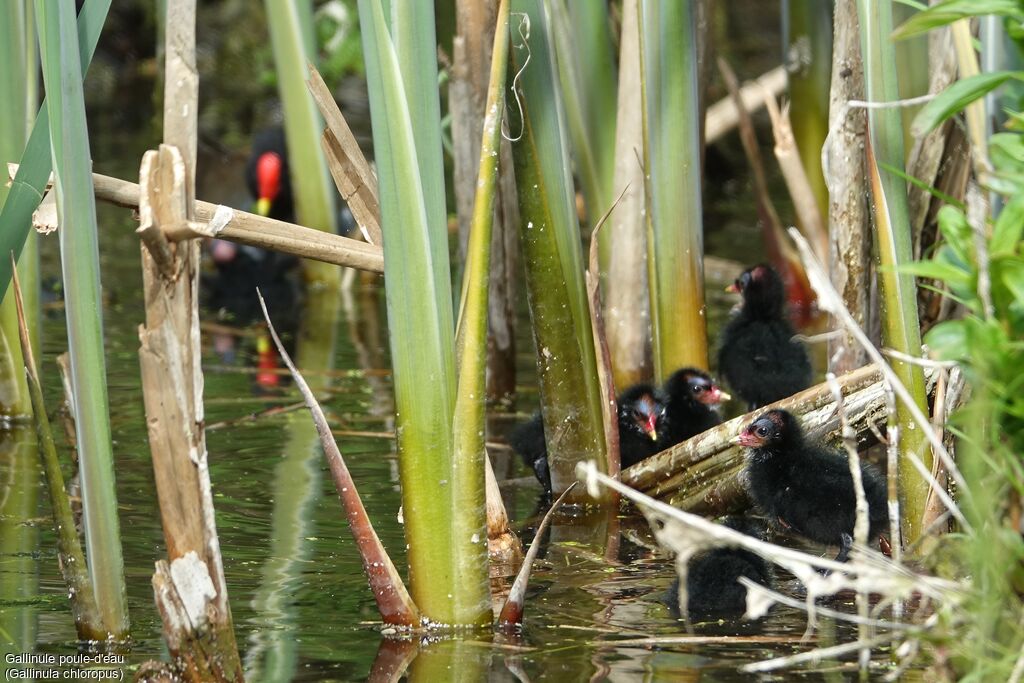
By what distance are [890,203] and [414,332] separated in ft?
4.16

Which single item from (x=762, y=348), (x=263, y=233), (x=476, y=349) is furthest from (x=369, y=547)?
(x=762, y=348)

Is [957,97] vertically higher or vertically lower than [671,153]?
lower

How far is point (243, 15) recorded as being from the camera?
1548cm

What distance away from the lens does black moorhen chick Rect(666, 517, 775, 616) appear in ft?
12.5

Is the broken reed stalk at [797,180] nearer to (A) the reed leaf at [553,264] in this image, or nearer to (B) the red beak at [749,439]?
(A) the reed leaf at [553,264]

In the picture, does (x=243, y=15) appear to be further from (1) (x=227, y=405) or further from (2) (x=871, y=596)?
(2) (x=871, y=596)

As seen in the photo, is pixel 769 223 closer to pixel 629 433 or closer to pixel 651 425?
pixel 629 433

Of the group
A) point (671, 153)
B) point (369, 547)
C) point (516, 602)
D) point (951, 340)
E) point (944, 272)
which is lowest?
point (516, 602)

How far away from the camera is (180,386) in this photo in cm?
302

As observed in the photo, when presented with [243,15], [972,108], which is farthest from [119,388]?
[243,15]

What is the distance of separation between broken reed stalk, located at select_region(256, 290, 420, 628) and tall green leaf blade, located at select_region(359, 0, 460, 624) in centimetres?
6

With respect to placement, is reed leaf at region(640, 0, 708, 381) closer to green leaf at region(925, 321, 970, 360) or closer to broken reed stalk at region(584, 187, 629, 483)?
broken reed stalk at region(584, 187, 629, 483)

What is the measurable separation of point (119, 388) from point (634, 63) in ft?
9.11

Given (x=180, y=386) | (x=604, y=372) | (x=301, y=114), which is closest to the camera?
(x=180, y=386)
